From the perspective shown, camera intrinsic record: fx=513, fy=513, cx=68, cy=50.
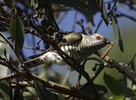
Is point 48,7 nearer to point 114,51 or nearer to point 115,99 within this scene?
point 115,99

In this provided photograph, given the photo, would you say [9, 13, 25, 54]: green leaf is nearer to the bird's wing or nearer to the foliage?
the foliage

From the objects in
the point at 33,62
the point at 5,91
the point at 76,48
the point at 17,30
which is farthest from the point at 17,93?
the point at 76,48

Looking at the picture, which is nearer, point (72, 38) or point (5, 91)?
point (5, 91)

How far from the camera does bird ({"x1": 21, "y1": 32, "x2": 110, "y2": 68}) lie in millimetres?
2773

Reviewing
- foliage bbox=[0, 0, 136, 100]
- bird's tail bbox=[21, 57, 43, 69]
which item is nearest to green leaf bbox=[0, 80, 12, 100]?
foliage bbox=[0, 0, 136, 100]

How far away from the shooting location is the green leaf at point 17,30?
2080mm

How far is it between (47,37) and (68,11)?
178cm

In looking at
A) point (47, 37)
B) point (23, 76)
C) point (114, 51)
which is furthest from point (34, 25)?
point (114, 51)

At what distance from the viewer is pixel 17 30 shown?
2113mm

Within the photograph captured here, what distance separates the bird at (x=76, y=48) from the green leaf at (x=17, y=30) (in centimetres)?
57

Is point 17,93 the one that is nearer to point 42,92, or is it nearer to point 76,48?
point 42,92

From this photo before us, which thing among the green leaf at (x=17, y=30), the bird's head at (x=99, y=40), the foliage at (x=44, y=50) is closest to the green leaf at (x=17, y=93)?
the foliage at (x=44, y=50)

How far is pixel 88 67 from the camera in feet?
15.6

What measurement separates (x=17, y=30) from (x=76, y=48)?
2.68 feet
